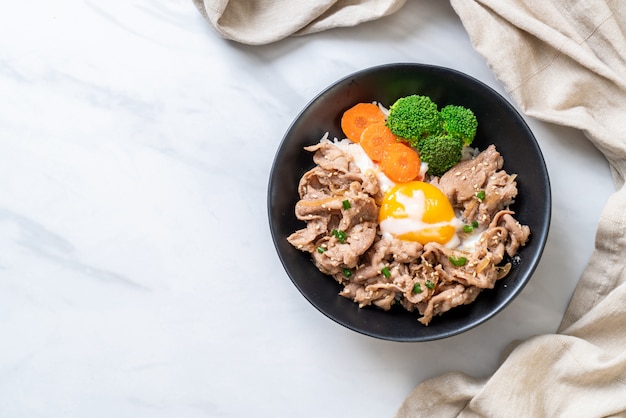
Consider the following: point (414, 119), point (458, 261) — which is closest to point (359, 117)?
point (414, 119)

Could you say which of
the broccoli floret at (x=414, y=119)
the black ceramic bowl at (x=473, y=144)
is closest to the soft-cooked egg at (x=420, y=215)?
the broccoli floret at (x=414, y=119)

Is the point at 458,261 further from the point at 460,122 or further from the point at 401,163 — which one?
the point at 460,122

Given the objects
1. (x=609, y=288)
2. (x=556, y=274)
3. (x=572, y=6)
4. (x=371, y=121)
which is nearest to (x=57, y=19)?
(x=371, y=121)

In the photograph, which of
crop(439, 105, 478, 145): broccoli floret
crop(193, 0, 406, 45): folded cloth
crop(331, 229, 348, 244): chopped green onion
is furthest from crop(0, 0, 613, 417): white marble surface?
crop(331, 229, 348, 244): chopped green onion

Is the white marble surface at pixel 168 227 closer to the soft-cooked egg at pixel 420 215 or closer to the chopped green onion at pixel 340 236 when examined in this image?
the chopped green onion at pixel 340 236

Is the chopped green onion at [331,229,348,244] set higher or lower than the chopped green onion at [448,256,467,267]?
lower

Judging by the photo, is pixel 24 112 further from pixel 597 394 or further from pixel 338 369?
pixel 597 394

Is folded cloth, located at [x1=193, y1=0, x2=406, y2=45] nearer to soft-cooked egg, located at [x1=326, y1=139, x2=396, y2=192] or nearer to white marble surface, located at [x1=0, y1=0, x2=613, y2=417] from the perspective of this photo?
white marble surface, located at [x1=0, y1=0, x2=613, y2=417]
